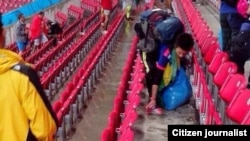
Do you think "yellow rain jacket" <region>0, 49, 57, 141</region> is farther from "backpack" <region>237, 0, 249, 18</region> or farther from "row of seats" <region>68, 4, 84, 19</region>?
"row of seats" <region>68, 4, 84, 19</region>

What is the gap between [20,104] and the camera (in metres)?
2.69

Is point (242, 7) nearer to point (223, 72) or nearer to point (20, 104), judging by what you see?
point (223, 72)

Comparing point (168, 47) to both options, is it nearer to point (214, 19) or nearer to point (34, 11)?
point (214, 19)

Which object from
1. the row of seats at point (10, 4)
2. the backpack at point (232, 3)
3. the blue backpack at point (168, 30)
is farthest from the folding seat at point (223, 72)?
the row of seats at point (10, 4)

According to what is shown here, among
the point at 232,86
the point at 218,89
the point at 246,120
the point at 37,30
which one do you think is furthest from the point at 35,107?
the point at 37,30

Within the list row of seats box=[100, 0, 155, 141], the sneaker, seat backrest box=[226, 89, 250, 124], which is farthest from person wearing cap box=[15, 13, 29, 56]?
seat backrest box=[226, 89, 250, 124]

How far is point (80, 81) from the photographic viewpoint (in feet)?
23.1

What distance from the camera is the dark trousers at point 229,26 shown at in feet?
18.1

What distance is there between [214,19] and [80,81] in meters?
6.40

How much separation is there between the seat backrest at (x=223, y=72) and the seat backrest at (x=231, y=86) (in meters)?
0.30

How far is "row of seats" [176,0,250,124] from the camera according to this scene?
3629 millimetres

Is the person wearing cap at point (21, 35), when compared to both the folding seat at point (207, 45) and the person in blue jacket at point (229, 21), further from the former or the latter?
the person in blue jacket at point (229, 21)

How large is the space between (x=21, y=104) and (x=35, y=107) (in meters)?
0.09

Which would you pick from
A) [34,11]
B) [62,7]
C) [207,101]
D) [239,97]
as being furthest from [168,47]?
[62,7]
